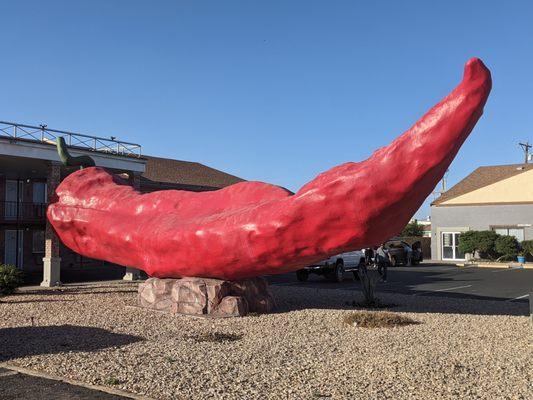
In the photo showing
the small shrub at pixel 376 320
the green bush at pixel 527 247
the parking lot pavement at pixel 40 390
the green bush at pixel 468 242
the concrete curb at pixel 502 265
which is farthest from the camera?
the green bush at pixel 468 242

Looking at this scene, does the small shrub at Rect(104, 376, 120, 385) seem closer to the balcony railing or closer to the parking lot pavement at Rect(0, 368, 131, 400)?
the parking lot pavement at Rect(0, 368, 131, 400)

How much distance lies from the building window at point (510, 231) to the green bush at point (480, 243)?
5.14ft

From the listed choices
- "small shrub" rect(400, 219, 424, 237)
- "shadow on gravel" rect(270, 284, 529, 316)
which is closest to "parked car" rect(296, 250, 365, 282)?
"shadow on gravel" rect(270, 284, 529, 316)

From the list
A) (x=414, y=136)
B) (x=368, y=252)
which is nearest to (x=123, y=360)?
(x=414, y=136)

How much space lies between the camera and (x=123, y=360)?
6.99 metres

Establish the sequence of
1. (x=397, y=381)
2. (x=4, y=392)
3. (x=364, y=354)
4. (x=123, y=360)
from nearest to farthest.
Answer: (x=4, y=392), (x=397, y=381), (x=123, y=360), (x=364, y=354)

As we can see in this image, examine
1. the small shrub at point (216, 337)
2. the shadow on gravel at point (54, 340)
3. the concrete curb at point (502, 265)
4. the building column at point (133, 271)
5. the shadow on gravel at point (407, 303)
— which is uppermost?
the building column at point (133, 271)

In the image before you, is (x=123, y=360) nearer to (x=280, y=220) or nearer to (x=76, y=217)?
(x=280, y=220)

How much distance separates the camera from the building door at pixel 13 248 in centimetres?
2405

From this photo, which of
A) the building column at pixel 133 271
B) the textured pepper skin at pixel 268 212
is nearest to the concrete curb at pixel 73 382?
the textured pepper skin at pixel 268 212

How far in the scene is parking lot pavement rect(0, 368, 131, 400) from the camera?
546 centimetres

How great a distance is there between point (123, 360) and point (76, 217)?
646cm

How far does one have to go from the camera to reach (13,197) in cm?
2448

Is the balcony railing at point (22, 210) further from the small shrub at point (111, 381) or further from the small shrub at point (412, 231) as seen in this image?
the small shrub at point (412, 231)
